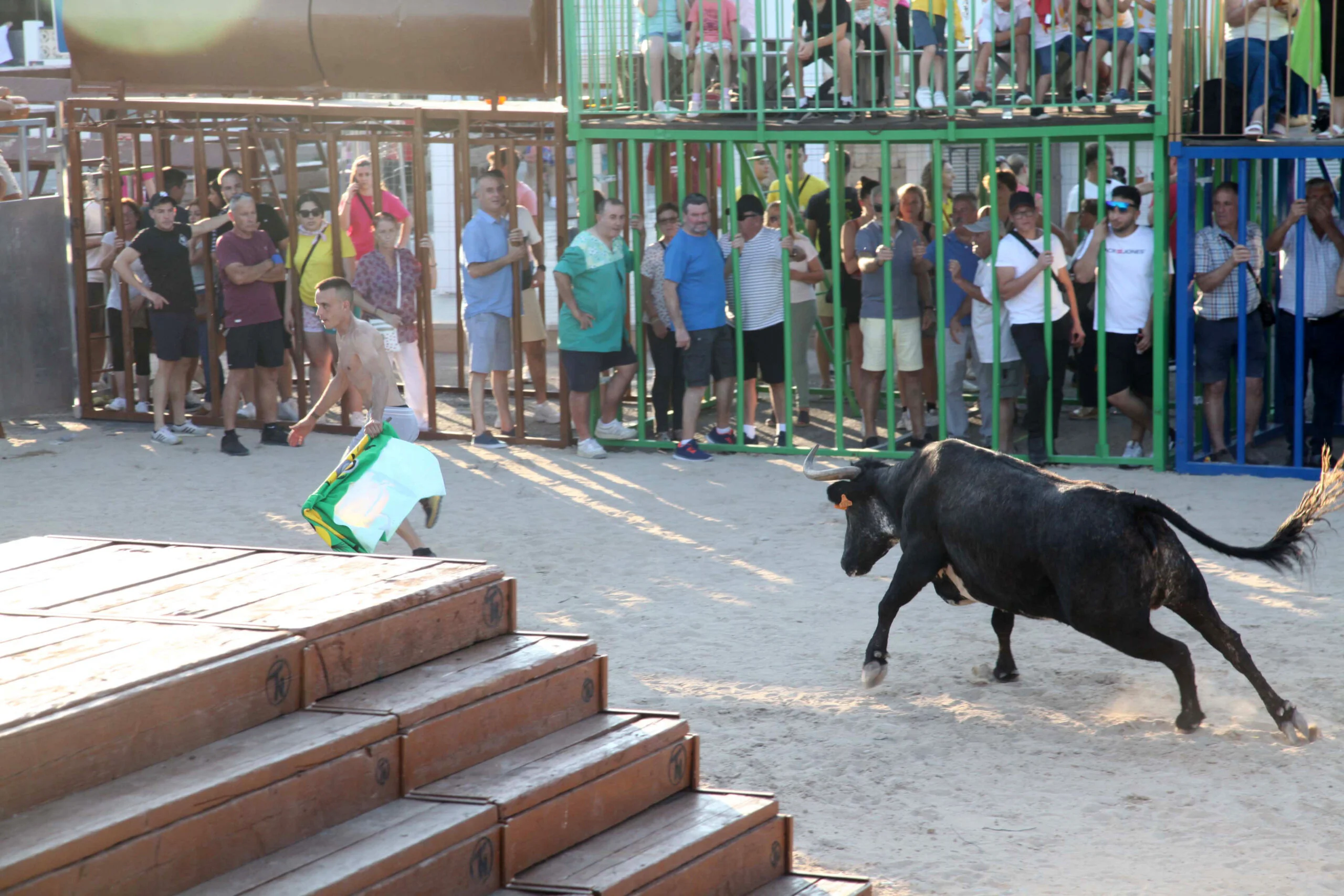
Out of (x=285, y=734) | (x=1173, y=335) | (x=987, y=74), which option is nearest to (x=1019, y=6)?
(x=987, y=74)

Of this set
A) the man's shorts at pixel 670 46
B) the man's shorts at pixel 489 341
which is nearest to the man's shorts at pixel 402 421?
the man's shorts at pixel 489 341

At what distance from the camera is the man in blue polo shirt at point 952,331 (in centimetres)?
1110

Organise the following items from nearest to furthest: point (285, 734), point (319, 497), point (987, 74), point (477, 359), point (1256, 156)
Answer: point (285, 734) < point (319, 497) < point (1256, 156) < point (987, 74) < point (477, 359)

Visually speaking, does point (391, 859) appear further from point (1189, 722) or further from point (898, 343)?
point (898, 343)

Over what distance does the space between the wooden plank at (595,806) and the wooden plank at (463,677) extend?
0.37 meters

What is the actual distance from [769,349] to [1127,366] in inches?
102

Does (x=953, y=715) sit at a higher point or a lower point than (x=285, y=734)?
lower

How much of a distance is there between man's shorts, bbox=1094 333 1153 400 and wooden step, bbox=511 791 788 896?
6959mm

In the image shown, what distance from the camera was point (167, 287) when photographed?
12078 mm

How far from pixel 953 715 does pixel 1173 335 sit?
20.3 ft

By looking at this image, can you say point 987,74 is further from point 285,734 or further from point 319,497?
point 285,734

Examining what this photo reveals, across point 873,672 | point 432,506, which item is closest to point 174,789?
point 873,672

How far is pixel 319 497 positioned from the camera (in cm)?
759

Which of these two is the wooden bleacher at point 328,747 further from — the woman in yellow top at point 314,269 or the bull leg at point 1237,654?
the woman in yellow top at point 314,269
